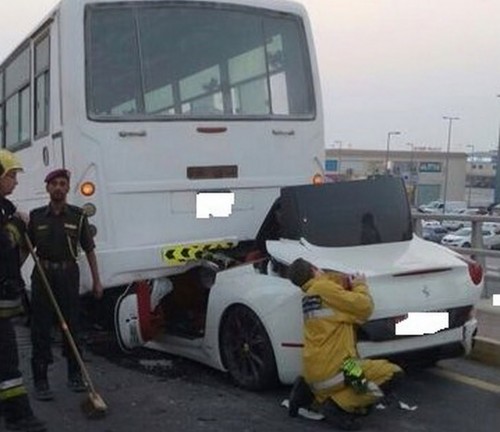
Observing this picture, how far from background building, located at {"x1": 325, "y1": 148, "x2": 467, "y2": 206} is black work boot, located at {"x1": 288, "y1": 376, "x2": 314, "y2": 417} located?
71175mm

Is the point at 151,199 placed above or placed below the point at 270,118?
below

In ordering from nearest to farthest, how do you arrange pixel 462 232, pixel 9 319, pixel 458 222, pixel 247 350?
pixel 9 319
pixel 247 350
pixel 458 222
pixel 462 232

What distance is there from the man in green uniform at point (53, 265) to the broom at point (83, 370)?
0.25 feet

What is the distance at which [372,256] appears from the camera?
5.93m

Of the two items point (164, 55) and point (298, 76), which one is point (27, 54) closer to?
point (164, 55)

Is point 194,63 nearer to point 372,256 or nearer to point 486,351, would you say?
point 372,256

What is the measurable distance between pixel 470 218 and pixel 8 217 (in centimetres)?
603

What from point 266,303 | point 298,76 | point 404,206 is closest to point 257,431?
point 266,303

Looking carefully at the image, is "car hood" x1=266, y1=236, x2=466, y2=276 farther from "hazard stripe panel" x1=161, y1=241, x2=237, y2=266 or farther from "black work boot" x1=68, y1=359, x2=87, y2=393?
"black work boot" x1=68, y1=359, x2=87, y2=393

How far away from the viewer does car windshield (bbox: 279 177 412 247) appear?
616 cm

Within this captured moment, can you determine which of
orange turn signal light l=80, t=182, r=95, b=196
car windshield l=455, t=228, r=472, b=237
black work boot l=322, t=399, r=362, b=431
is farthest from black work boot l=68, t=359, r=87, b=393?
car windshield l=455, t=228, r=472, b=237

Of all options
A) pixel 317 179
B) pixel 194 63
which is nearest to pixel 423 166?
pixel 317 179

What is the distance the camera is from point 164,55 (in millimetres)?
7289

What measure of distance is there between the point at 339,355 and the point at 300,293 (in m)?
0.60
